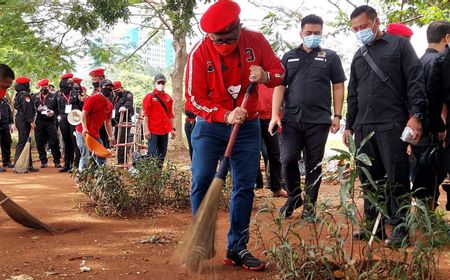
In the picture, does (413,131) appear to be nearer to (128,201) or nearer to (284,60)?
(284,60)

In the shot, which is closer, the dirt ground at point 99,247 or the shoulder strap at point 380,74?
the dirt ground at point 99,247

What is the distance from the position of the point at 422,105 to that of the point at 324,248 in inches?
66.6

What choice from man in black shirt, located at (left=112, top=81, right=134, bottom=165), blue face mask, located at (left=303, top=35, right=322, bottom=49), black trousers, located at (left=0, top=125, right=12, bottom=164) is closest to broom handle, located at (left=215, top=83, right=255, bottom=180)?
blue face mask, located at (left=303, top=35, right=322, bottom=49)

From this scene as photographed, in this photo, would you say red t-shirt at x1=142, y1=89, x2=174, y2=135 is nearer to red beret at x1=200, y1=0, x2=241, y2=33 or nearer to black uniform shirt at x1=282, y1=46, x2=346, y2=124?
black uniform shirt at x1=282, y1=46, x2=346, y2=124

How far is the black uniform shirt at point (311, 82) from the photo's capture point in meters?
4.91

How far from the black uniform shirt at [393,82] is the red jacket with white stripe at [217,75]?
3.16ft

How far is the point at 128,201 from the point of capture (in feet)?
18.5

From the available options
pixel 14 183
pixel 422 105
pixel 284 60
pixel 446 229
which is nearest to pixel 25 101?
pixel 14 183

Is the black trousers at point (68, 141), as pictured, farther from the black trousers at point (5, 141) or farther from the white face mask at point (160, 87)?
the white face mask at point (160, 87)

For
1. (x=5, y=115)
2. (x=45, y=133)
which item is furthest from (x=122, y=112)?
(x=5, y=115)

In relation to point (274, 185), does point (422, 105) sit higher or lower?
higher

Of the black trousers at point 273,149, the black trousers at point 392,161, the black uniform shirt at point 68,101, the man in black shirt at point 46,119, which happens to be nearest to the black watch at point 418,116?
the black trousers at point 392,161

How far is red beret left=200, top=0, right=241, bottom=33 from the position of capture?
3.28 m

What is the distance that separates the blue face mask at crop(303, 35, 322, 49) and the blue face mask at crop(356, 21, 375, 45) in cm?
79
